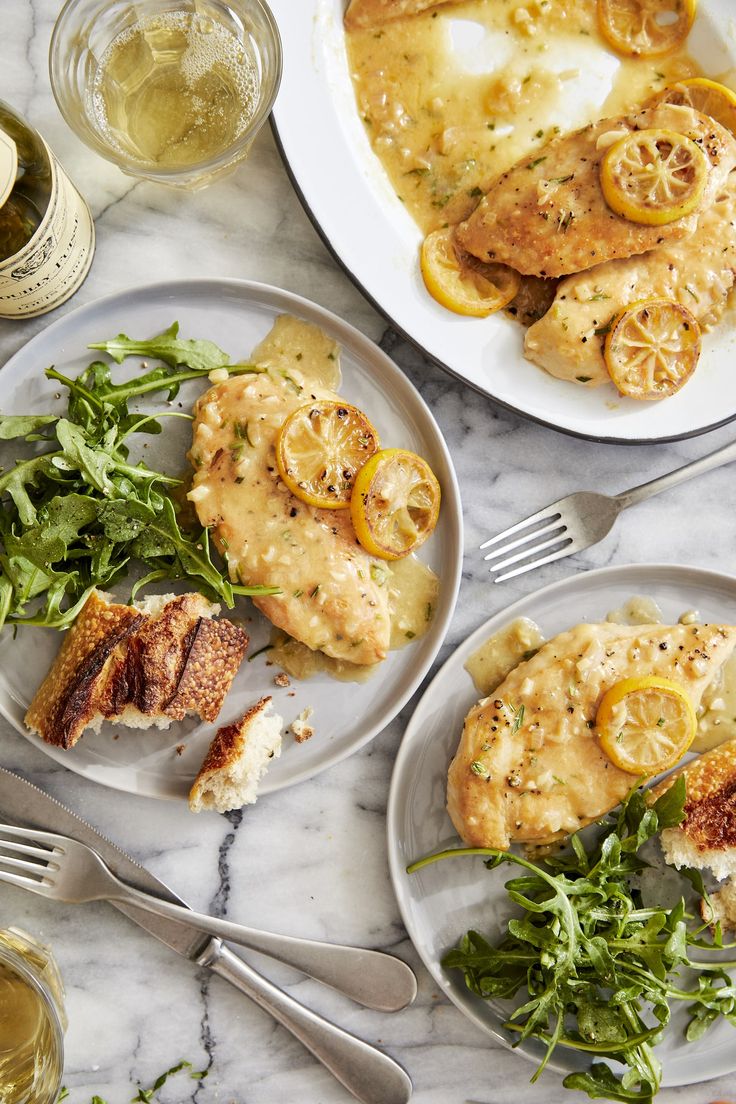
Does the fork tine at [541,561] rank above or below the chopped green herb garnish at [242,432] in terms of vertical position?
below

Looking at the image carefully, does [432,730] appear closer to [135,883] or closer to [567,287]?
[135,883]

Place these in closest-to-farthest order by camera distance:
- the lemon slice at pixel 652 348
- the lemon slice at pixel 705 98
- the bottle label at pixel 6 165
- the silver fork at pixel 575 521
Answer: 1. the bottle label at pixel 6 165
2. the lemon slice at pixel 652 348
3. the lemon slice at pixel 705 98
4. the silver fork at pixel 575 521

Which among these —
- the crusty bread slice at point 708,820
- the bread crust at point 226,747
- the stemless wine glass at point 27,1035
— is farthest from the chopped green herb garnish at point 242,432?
the crusty bread slice at point 708,820

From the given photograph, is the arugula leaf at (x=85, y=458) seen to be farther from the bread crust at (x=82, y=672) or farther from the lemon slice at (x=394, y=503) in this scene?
the lemon slice at (x=394, y=503)

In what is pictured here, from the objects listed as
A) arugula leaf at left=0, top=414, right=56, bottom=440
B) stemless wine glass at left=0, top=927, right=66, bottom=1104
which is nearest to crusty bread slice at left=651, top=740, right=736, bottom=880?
stemless wine glass at left=0, top=927, right=66, bottom=1104

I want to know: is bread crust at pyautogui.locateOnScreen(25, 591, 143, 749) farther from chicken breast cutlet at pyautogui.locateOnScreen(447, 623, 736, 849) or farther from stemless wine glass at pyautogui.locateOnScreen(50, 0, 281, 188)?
stemless wine glass at pyautogui.locateOnScreen(50, 0, 281, 188)

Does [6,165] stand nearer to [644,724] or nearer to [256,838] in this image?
[256,838]
